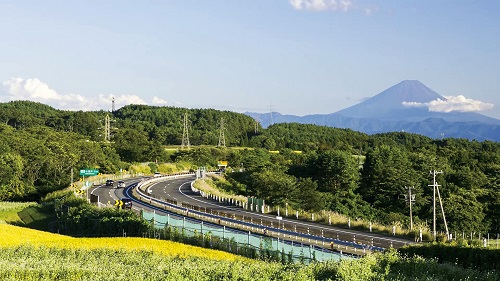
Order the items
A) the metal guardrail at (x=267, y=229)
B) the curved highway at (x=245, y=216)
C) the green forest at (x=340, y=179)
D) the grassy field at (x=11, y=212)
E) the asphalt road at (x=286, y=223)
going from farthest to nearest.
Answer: the green forest at (x=340, y=179) < the grassy field at (x=11, y=212) < the curved highway at (x=245, y=216) < the asphalt road at (x=286, y=223) < the metal guardrail at (x=267, y=229)

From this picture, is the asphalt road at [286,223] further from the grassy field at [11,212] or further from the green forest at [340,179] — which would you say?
the grassy field at [11,212]

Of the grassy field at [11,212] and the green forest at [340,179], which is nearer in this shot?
the grassy field at [11,212]

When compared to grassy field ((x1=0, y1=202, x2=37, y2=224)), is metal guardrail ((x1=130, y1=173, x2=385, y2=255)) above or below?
above

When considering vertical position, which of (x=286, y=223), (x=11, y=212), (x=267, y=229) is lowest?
(x=11, y=212)

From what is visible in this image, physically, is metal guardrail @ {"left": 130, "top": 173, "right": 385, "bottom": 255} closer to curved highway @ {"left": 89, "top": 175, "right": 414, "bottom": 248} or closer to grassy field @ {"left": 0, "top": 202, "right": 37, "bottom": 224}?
curved highway @ {"left": 89, "top": 175, "right": 414, "bottom": 248}

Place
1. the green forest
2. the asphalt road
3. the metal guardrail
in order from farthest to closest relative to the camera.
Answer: the green forest, the asphalt road, the metal guardrail

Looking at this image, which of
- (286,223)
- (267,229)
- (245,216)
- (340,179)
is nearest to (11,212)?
(245,216)

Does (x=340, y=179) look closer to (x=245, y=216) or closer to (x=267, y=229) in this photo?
(x=245, y=216)

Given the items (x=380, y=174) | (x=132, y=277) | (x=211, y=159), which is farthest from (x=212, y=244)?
(x=211, y=159)

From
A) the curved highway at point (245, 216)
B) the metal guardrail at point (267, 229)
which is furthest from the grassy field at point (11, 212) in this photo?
the metal guardrail at point (267, 229)

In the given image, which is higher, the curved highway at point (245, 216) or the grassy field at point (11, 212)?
the curved highway at point (245, 216)

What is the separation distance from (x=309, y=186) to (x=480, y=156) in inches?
2213

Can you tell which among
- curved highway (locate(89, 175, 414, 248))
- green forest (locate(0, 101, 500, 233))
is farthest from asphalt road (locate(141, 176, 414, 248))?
green forest (locate(0, 101, 500, 233))

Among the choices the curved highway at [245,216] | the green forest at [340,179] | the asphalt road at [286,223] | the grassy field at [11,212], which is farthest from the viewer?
the green forest at [340,179]
